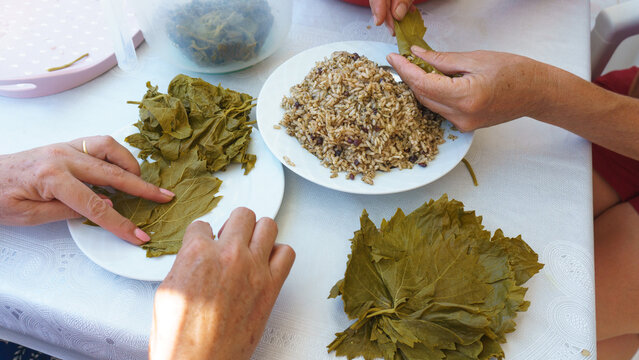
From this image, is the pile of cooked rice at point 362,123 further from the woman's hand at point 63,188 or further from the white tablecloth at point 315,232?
the woman's hand at point 63,188

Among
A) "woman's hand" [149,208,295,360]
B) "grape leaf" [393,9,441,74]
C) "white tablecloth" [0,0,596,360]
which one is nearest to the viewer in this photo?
"woman's hand" [149,208,295,360]

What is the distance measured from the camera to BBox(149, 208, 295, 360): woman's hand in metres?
0.74

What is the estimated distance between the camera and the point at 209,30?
124 cm

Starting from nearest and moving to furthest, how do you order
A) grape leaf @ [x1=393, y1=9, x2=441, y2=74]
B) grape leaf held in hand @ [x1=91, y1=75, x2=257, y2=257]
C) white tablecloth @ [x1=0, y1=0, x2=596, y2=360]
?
white tablecloth @ [x1=0, y1=0, x2=596, y2=360], grape leaf held in hand @ [x1=91, y1=75, x2=257, y2=257], grape leaf @ [x1=393, y1=9, x2=441, y2=74]

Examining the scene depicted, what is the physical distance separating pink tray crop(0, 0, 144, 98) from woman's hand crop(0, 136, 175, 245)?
42 centimetres

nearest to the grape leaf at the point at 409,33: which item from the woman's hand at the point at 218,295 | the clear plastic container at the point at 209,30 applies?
the clear plastic container at the point at 209,30

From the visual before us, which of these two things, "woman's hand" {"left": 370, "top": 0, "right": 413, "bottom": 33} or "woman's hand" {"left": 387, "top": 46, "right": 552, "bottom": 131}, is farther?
"woman's hand" {"left": 370, "top": 0, "right": 413, "bottom": 33}

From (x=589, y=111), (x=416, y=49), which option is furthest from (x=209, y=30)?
(x=589, y=111)

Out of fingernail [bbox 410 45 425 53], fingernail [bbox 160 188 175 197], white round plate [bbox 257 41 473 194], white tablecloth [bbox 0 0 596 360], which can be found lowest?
white tablecloth [bbox 0 0 596 360]

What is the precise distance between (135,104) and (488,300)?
3.83 ft

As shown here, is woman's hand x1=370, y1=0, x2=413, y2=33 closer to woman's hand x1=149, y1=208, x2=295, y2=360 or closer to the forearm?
the forearm

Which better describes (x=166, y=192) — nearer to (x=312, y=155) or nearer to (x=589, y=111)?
(x=312, y=155)

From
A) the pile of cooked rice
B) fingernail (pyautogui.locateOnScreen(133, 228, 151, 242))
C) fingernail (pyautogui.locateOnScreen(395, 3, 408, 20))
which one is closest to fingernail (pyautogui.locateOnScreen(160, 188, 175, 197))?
fingernail (pyautogui.locateOnScreen(133, 228, 151, 242))

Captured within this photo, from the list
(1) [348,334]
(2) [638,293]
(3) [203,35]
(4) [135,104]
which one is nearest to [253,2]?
(3) [203,35]
